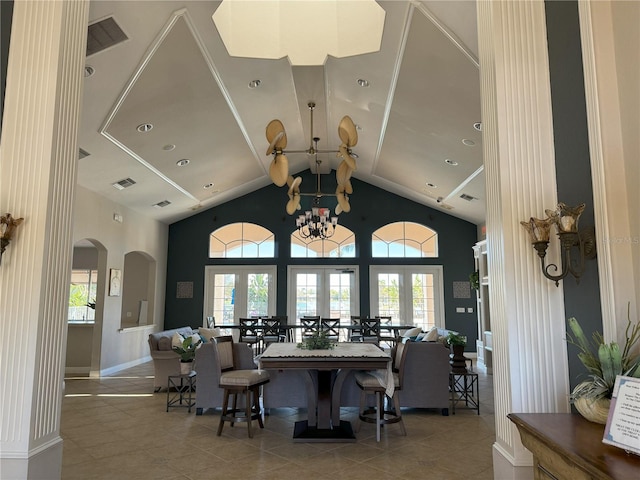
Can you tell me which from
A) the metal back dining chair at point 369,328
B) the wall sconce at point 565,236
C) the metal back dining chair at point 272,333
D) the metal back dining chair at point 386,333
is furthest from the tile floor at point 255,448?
the metal back dining chair at point 369,328

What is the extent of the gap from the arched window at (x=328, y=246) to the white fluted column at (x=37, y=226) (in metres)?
8.26

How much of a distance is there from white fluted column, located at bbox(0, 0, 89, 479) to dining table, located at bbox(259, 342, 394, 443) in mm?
1995

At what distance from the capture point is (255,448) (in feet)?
13.3

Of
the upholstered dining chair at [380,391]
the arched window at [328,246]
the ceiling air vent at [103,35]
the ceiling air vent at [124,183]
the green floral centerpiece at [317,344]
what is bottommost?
the upholstered dining chair at [380,391]

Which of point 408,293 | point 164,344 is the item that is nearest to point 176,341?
point 164,344

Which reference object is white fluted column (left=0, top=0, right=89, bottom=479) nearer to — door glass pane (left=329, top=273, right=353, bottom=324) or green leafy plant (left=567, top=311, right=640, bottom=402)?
green leafy plant (left=567, top=311, right=640, bottom=402)

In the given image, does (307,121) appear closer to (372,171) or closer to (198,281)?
(372,171)

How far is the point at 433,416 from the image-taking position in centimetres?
514

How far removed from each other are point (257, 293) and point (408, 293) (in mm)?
3615

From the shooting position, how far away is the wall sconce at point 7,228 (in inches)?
87.4

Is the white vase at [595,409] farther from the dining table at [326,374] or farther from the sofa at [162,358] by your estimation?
the sofa at [162,358]

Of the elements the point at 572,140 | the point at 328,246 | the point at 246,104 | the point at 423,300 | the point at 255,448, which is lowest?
the point at 255,448

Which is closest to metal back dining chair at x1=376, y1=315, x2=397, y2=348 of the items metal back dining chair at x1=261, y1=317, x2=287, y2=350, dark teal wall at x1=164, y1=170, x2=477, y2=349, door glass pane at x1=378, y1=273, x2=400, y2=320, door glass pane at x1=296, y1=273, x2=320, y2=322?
door glass pane at x1=378, y1=273, x2=400, y2=320

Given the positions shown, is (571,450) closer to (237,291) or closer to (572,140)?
(572,140)
